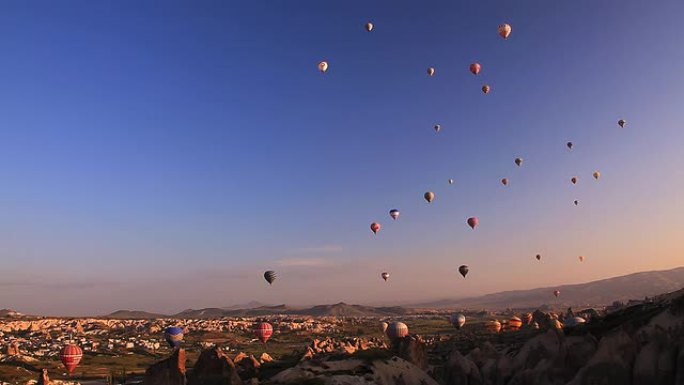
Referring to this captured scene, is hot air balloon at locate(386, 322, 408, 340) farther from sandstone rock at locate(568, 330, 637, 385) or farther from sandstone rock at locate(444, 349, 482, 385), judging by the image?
sandstone rock at locate(568, 330, 637, 385)

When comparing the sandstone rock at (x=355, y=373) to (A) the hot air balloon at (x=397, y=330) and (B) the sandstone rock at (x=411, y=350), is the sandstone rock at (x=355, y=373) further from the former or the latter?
(A) the hot air balloon at (x=397, y=330)

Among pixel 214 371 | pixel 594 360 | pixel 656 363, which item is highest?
pixel 214 371

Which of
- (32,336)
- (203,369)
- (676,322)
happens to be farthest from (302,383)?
(32,336)

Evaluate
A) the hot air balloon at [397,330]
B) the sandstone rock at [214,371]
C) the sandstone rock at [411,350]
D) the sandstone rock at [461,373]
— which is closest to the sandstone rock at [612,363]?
the sandstone rock at [461,373]

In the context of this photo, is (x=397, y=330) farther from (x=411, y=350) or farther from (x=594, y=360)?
(x=594, y=360)

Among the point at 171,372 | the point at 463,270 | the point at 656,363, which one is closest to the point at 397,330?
the point at 463,270

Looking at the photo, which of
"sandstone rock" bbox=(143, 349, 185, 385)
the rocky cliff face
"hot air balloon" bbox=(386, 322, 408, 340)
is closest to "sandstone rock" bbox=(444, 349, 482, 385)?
the rocky cliff face

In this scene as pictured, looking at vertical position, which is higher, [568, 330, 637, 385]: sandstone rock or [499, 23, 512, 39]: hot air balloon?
[499, 23, 512, 39]: hot air balloon

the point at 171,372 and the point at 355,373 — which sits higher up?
the point at 171,372
